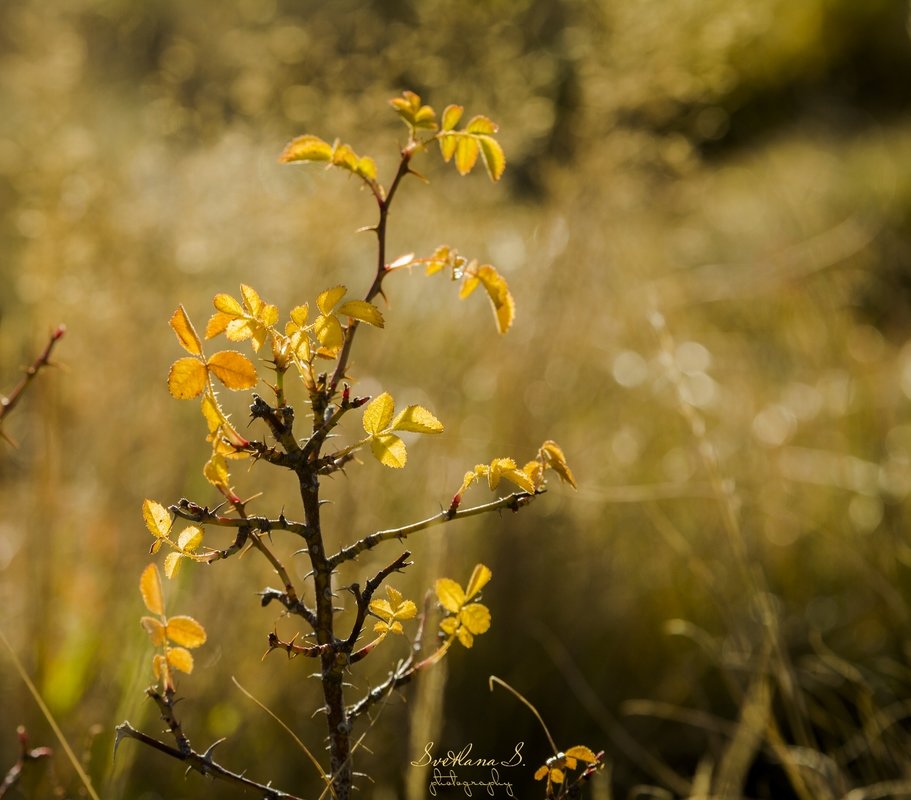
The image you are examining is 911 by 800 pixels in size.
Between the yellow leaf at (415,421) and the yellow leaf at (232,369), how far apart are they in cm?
8

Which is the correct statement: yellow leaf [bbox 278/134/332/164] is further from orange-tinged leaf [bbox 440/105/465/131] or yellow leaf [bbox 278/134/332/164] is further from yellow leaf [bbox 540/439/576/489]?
yellow leaf [bbox 540/439/576/489]

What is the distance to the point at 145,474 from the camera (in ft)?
6.05

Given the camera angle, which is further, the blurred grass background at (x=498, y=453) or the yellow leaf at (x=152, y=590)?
the blurred grass background at (x=498, y=453)

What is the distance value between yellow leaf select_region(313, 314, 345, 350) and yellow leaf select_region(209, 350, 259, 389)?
37 millimetres

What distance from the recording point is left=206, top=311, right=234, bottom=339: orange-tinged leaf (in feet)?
1.64

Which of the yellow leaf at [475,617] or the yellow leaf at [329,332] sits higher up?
the yellow leaf at [329,332]

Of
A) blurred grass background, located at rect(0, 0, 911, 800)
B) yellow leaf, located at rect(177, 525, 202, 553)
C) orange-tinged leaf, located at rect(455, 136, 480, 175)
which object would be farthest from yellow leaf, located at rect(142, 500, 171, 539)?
blurred grass background, located at rect(0, 0, 911, 800)

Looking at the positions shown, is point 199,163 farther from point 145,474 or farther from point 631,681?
point 631,681

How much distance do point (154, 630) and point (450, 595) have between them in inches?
6.1

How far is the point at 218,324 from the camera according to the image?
505 mm

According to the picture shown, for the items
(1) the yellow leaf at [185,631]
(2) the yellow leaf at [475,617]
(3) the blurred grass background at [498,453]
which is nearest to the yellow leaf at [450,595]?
(2) the yellow leaf at [475,617]

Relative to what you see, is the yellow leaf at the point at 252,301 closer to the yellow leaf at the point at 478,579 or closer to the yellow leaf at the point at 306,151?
the yellow leaf at the point at 306,151

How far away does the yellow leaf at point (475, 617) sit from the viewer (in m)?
0.54

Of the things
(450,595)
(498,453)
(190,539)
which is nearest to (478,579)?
(450,595)
